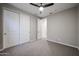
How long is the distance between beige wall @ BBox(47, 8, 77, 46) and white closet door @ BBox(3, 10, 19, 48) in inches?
104

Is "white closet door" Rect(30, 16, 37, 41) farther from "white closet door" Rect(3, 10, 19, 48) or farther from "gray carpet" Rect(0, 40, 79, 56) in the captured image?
"gray carpet" Rect(0, 40, 79, 56)

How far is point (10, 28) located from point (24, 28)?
1.18m

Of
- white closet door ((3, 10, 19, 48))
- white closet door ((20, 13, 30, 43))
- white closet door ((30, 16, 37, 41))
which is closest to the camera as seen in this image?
white closet door ((3, 10, 19, 48))

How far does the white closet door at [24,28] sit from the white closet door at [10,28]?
0.37 metres

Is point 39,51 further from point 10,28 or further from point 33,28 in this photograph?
point 33,28

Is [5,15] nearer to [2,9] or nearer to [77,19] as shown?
[2,9]

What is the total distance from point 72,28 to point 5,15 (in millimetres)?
3583

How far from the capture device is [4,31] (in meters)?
3.29

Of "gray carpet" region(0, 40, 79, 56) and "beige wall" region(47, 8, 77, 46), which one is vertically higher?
"beige wall" region(47, 8, 77, 46)

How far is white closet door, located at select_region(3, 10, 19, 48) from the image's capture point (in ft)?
11.0

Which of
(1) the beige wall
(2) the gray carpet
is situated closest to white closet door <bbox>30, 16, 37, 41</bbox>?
(1) the beige wall

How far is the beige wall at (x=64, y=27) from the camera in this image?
387cm

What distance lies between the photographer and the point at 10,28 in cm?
362

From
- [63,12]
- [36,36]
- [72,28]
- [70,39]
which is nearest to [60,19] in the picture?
[63,12]
